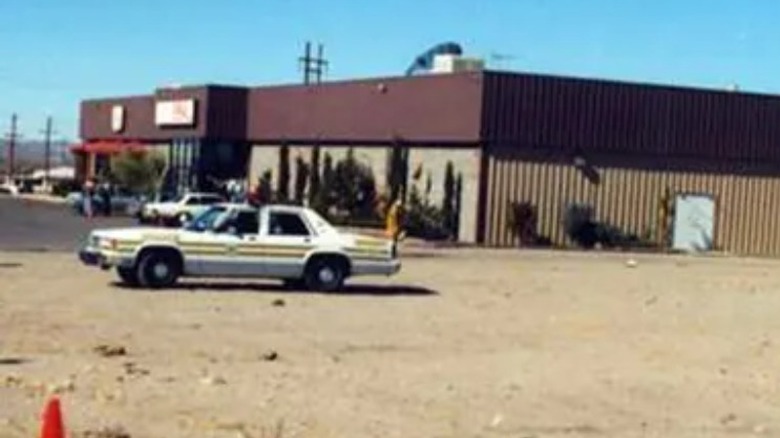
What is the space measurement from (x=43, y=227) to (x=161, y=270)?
28735 mm

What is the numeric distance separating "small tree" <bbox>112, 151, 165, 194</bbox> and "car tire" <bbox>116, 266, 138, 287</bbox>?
2256 inches

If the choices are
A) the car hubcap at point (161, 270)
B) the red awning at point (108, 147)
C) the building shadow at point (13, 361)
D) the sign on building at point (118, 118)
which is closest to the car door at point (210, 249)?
the car hubcap at point (161, 270)

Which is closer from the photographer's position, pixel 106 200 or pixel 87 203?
pixel 87 203

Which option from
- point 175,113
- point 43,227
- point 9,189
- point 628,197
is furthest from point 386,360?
point 9,189

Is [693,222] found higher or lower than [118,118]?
lower

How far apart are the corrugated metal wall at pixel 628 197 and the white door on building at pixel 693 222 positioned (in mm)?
270

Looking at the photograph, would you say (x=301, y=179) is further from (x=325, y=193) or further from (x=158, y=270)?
(x=158, y=270)

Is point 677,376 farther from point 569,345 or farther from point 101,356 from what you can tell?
point 101,356

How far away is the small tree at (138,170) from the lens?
8750 cm

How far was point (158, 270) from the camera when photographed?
29047 mm

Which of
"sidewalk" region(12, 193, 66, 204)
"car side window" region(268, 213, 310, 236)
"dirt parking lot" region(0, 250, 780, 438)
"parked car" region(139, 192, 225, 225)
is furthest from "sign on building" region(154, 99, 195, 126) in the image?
"car side window" region(268, 213, 310, 236)

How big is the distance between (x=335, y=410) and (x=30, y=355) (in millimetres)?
4870

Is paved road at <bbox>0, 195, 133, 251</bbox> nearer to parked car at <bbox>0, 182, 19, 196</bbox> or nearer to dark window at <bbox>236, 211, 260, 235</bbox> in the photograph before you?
dark window at <bbox>236, 211, 260, 235</bbox>

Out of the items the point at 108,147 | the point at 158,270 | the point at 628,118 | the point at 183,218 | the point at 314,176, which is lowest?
the point at 158,270
